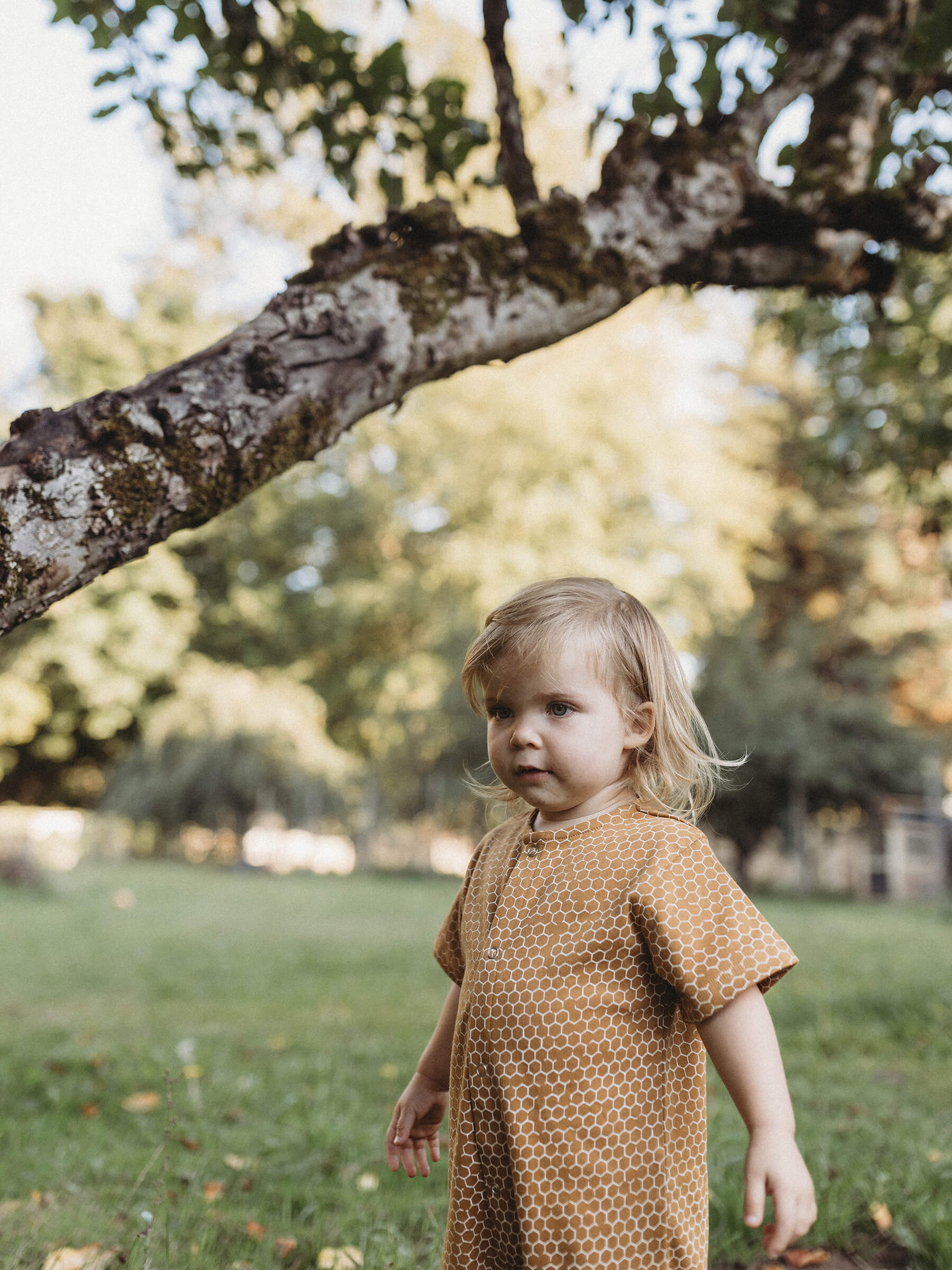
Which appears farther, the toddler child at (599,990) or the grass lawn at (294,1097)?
the grass lawn at (294,1097)

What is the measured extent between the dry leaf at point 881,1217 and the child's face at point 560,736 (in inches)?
65.2

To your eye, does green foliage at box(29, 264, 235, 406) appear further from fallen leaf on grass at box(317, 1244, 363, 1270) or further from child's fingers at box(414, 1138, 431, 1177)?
child's fingers at box(414, 1138, 431, 1177)

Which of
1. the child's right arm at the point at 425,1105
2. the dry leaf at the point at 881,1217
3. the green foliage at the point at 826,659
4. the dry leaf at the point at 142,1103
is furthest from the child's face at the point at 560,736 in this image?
the green foliage at the point at 826,659

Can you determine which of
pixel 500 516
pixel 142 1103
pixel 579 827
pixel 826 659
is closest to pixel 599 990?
pixel 579 827

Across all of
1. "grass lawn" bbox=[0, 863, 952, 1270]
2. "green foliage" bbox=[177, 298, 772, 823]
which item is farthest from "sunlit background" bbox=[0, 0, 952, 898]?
"grass lawn" bbox=[0, 863, 952, 1270]

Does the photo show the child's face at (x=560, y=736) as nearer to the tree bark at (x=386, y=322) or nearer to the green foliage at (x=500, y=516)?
the tree bark at (x=386, y=322)

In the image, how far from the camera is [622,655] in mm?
1783

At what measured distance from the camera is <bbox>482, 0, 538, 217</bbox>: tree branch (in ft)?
8.39

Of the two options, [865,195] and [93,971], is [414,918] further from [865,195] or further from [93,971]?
[865,195]

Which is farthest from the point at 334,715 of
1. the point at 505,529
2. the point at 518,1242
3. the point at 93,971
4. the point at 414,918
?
the point at 518,1242

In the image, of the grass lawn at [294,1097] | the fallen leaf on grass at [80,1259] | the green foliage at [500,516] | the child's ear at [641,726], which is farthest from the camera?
the green foliage at [500,516]

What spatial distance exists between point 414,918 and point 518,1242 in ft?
33.9

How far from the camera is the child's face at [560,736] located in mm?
1698

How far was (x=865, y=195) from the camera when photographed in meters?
2.91
